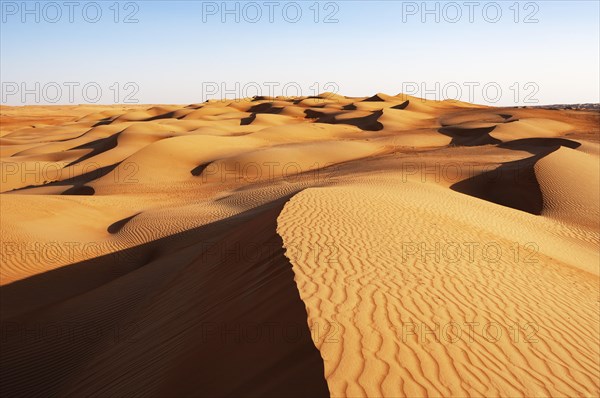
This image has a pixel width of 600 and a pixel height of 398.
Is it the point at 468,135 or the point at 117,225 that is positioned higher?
the point at 468,135

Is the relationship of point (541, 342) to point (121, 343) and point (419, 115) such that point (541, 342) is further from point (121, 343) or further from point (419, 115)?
point (419, 115)

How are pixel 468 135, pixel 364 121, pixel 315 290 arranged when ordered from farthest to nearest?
pixel 364 121 < pixel 468 135 < pixel 315 290

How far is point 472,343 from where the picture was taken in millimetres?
4477

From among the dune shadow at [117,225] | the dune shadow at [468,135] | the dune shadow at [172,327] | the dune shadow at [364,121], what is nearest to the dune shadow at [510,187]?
the dune shadow at [172,327]

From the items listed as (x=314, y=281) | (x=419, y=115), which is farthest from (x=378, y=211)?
(x=419, y=115)

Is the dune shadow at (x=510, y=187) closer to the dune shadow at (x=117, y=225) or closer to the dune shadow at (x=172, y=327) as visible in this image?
the dune shadow at (x=172, y=327)

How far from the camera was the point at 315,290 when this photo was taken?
494cm

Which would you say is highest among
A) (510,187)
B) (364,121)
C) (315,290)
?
(364,121)

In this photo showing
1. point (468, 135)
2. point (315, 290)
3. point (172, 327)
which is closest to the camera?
point (315, 290)

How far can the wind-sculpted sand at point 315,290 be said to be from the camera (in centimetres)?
396

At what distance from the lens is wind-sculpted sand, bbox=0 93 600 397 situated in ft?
13.0

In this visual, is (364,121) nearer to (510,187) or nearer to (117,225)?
(510,187)

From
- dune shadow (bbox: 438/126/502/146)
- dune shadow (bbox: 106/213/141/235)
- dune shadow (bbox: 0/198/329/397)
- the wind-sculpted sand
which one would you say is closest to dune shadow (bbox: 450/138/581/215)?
the wind-sculpted sand

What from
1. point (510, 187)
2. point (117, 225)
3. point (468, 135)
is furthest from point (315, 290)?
point (468, 135)
